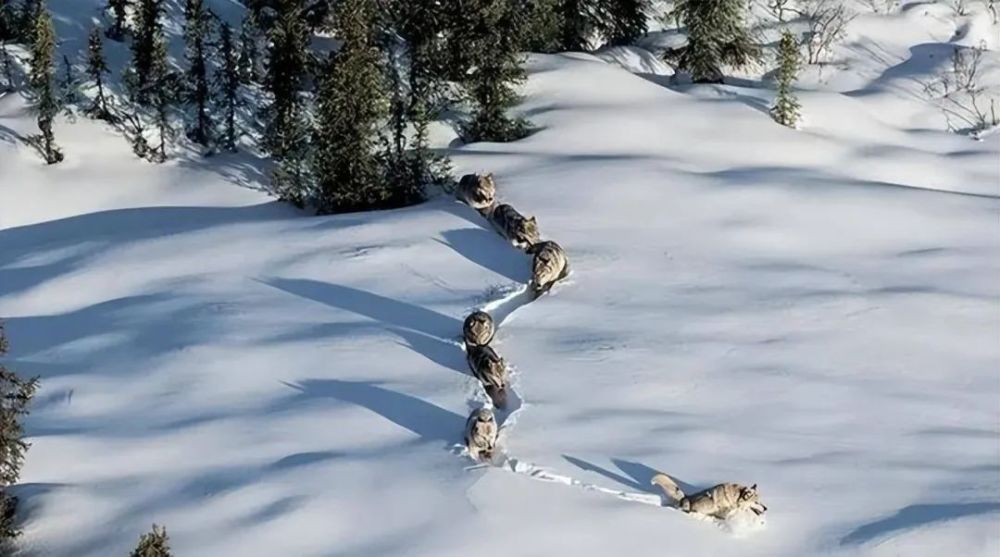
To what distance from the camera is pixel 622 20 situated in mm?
31469

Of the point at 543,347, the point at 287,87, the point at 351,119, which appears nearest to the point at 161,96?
the point at 287,87

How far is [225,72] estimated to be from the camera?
26531 millimetres

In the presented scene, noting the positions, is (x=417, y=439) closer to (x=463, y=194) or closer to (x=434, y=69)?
(x=463, y=194)

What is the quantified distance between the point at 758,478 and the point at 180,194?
15006 millimetres

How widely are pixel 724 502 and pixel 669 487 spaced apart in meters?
0.62

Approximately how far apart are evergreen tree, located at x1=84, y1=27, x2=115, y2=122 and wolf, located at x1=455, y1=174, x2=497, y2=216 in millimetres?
9371

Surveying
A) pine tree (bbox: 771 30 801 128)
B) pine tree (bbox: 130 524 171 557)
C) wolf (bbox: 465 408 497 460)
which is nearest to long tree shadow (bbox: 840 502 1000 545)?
wolf (bbox: 465 408 497 460)

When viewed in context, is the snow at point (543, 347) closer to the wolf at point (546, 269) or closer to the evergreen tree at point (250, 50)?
the wolf at point (546, 269)

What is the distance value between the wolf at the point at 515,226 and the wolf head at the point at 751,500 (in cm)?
758

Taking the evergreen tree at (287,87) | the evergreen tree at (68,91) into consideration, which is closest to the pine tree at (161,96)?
the evergreen tree at (68,91)

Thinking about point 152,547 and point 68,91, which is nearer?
point 152,547

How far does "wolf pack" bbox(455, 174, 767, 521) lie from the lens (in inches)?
459

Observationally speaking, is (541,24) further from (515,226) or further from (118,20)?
(515,226)

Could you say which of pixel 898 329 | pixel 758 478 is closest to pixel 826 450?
pixel 758 478
